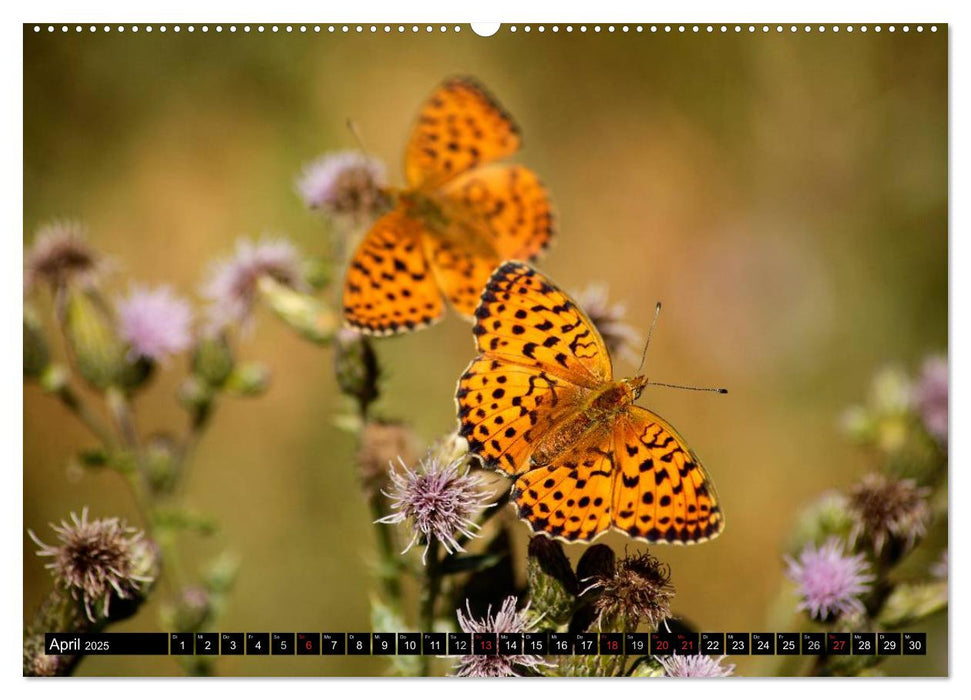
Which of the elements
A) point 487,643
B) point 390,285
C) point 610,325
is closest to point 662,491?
point 487,643

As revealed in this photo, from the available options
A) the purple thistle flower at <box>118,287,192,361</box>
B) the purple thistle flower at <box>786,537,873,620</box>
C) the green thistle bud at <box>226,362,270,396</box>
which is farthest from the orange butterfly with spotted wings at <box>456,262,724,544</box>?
the purple thistle flower at <box>118,287,192,361</box>

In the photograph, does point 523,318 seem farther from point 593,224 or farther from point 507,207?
point 593,224

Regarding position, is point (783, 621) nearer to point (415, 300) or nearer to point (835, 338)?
point (415, 300)

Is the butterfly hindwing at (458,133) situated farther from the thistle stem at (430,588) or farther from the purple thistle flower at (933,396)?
the purple thistle flower at (933,396)

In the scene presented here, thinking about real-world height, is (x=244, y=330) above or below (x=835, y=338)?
below

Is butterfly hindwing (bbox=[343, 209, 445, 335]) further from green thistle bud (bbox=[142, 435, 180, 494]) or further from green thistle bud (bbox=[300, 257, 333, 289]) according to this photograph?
green thistle bud (bbox=[142, 435, 180, 494])

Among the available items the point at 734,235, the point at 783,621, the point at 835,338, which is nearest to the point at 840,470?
the point at 835,338
